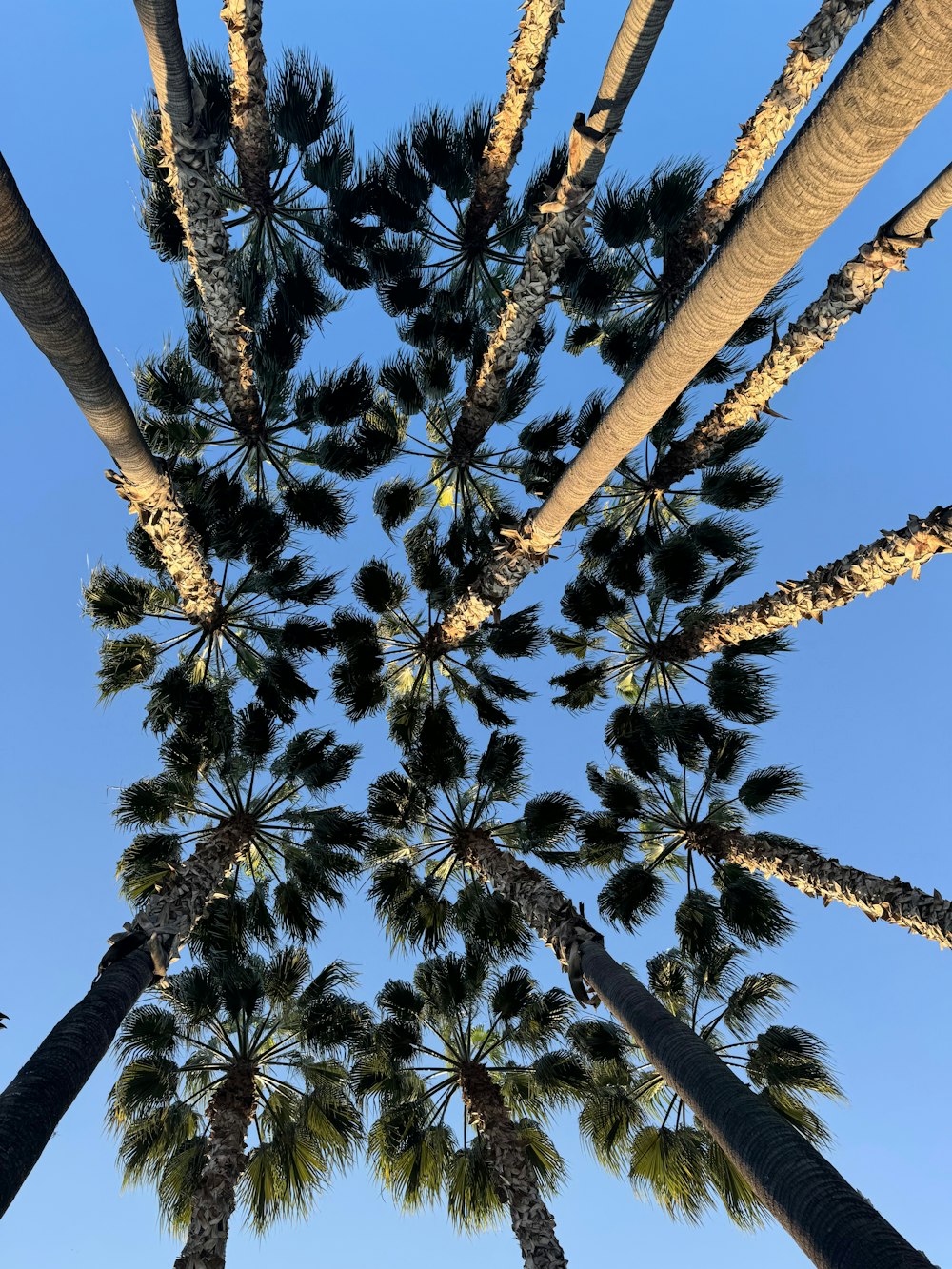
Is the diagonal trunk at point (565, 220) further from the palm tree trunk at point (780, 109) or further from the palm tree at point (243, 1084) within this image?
the palm tree at point (243, 1084)

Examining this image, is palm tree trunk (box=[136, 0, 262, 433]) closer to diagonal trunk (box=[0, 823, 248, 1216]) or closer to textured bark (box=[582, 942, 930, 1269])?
diagonal trunk (box=[0, 823, 248, 1216])

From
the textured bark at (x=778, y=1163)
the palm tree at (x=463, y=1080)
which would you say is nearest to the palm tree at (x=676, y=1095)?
the palm tree at (x=463, y=1080)

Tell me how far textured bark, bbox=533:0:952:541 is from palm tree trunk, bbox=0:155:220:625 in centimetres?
371

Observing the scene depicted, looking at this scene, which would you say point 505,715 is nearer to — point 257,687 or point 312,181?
point 257,687

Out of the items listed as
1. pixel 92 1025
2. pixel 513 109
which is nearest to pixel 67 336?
pixel 92 1025

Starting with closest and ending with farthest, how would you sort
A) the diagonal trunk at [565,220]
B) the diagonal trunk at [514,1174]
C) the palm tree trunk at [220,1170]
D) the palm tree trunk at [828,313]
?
the palm tree trunk at [828,313], the diagonal trunk at [565,220], the palm tree trunk at [220,1170], the diagonal trunk at [514,1174]

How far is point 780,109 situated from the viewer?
26.6 feet

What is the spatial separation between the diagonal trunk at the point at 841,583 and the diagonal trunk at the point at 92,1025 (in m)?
8.07

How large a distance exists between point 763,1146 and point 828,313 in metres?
7.34

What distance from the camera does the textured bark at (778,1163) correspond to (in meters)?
3.85

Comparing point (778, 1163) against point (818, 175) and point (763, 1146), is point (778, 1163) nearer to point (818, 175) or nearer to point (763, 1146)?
point (763, 1146)

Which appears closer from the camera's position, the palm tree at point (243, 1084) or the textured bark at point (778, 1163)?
the textured bark at point (778, 1163)

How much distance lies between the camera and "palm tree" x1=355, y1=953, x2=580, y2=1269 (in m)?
12.0

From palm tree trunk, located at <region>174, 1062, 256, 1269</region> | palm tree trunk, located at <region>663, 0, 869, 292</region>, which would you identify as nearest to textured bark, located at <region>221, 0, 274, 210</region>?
palm tree trunk, located at <region>663, 0, 869, 292</region>
